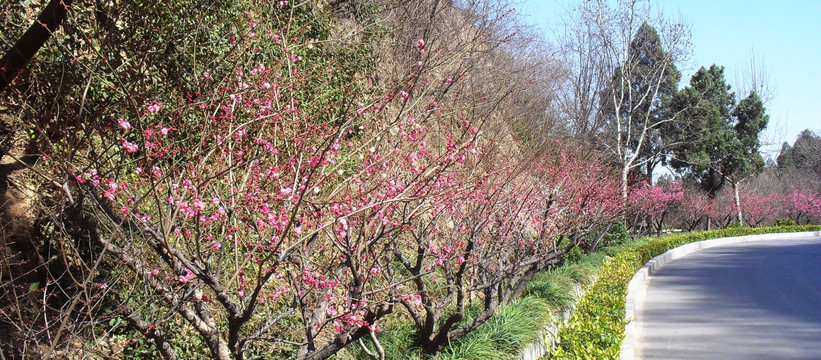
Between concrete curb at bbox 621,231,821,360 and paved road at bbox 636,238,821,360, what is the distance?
0.53 ft

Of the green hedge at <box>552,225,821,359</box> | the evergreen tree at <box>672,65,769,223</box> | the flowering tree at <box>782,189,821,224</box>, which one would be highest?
the evergreen tree at <box>672,65,769,223</box>

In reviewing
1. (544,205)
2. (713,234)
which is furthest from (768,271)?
(713,234)

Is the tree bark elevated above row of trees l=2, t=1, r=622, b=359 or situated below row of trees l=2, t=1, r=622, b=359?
above

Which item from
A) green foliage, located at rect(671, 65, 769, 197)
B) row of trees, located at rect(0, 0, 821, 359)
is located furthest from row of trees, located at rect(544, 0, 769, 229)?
row of trees, located at rect(0, 0, 821, 359)

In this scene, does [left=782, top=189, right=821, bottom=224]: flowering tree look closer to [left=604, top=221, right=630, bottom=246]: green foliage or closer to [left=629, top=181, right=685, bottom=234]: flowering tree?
[left=629, top=181, right=685, bottom=234]: flowering tree

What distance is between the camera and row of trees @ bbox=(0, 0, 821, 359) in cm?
383

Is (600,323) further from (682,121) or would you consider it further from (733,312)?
(682,121)

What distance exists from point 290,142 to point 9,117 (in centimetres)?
335

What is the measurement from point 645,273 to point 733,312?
17.1ft

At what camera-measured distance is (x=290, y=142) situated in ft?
16.1

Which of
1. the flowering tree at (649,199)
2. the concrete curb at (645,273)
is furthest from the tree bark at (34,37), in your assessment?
the flowering tree at (649,199)

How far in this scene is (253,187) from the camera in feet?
13.6

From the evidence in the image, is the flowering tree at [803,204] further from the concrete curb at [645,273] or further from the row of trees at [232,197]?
the row of trees at [232,197]

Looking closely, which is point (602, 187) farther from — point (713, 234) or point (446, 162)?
point (713, 234)
